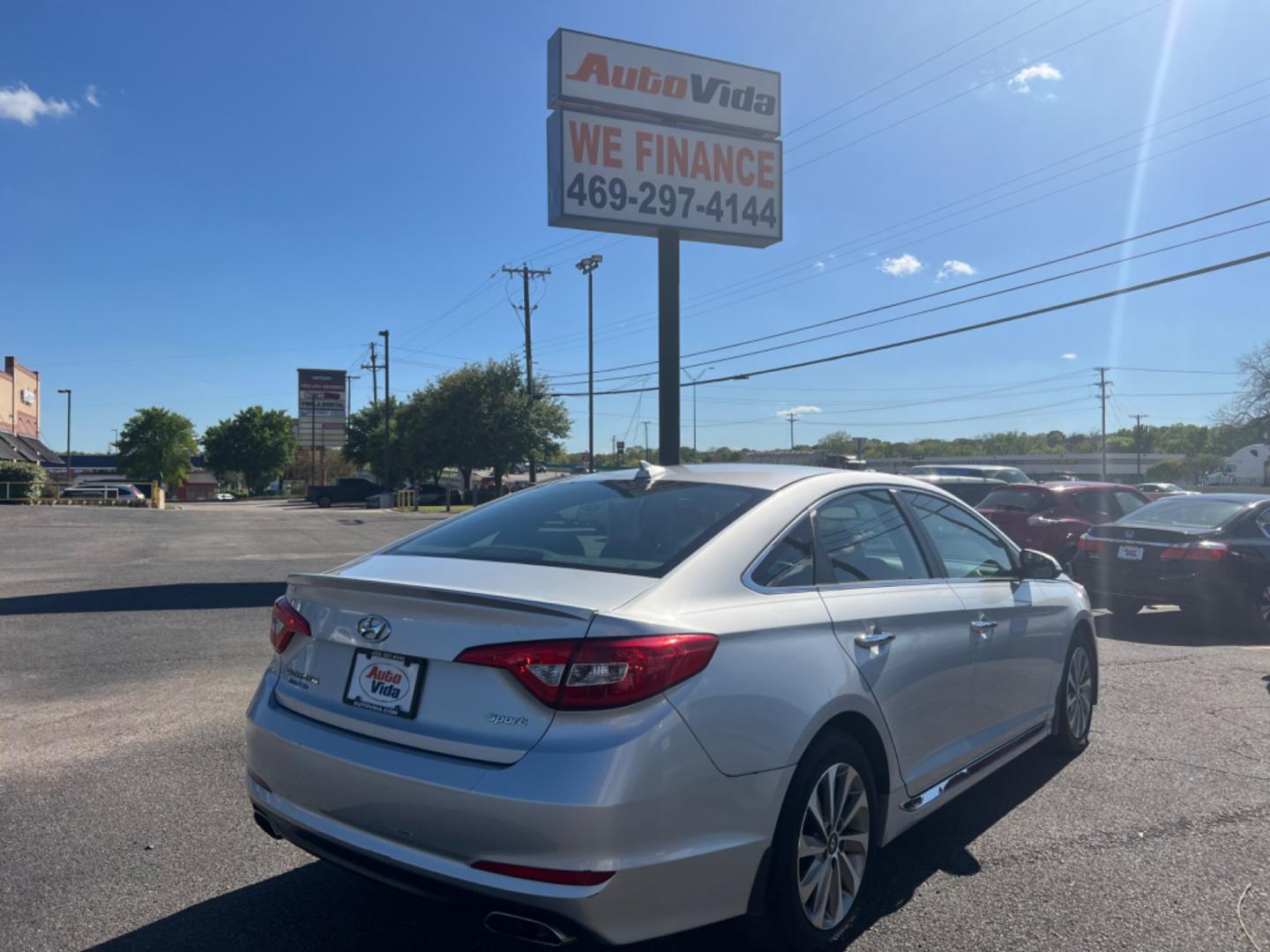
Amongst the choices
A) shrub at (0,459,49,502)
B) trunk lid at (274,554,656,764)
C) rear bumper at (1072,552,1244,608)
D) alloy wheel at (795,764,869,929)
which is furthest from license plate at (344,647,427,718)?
shrub at (0,459,49,502)

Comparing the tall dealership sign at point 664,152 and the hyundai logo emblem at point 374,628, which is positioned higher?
the tall dealership sign at point 664,152

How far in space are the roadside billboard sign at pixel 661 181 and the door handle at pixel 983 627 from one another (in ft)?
47.5

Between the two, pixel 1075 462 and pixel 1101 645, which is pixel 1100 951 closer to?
pixel 1101 645

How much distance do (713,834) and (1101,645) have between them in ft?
24.0

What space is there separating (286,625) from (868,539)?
2.25m

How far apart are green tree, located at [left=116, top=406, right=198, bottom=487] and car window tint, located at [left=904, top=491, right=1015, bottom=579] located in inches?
3513

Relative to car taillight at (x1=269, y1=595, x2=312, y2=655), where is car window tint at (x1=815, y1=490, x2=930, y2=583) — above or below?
above

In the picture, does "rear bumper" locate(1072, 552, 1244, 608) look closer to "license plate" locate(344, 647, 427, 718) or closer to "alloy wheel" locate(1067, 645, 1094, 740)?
"alloy wheel" locate(1067, 645, 1094, 740)

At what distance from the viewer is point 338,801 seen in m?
2.81

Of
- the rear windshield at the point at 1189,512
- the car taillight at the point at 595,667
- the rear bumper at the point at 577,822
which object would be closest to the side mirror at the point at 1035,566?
the rear bumper at the point at 577,822

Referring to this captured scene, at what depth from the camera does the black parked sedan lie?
9281mm

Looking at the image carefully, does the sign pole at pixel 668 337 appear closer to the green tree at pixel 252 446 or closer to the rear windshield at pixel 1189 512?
the rear windshield at pixel 1189 512

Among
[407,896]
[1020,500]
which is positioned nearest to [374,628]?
[407,896]

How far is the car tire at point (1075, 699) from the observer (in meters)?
5.02
